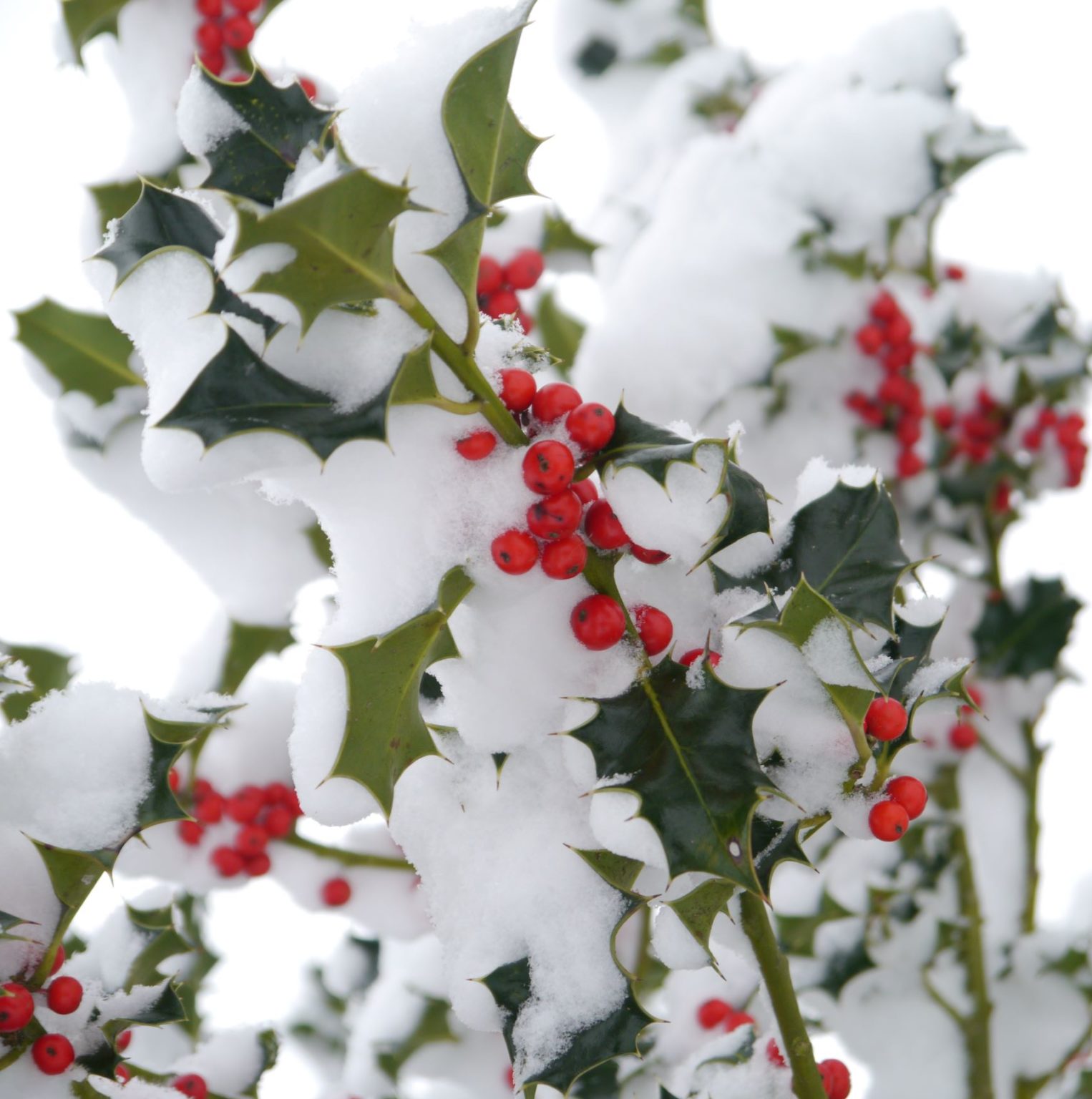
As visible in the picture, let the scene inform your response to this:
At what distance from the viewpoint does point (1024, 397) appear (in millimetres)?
1620

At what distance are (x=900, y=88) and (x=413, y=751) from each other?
1.48m

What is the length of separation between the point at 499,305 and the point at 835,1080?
84cm

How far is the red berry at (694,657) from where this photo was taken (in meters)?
0.62

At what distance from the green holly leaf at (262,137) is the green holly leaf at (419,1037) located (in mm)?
1080

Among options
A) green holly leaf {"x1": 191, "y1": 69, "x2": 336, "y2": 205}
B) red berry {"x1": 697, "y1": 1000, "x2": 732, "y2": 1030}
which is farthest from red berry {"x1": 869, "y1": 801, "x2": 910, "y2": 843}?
red berry {"x1": 697, "y1": 1000, "x2": 732, "y2": 1030}

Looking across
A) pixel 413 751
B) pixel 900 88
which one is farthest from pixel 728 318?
pixel 413 751

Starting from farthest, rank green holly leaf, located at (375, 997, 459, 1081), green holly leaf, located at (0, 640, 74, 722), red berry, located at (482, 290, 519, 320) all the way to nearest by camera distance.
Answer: green holly leaf, located at (375, 997, 459, 1081), red berry, located at (482, 290, 519, 320), green holly leaf, located at (0, 640, 74, 722)

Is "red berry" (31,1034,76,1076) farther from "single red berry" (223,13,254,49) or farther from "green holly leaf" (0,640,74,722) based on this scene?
"single red berry" (223,13,254,49)

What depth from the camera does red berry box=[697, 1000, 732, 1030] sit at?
121cm

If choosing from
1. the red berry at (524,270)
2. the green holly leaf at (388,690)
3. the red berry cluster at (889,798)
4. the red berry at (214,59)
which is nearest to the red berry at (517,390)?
the green holly leaf at (388,690)

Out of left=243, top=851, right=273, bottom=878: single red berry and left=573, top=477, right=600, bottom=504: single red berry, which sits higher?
left=573, top=477, right=600, bottom=504: single red berry

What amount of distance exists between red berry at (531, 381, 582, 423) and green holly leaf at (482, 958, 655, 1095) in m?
0.34

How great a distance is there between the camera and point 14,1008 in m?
0.64

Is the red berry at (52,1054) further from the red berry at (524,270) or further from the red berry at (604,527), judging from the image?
the red berry at (524,270)
